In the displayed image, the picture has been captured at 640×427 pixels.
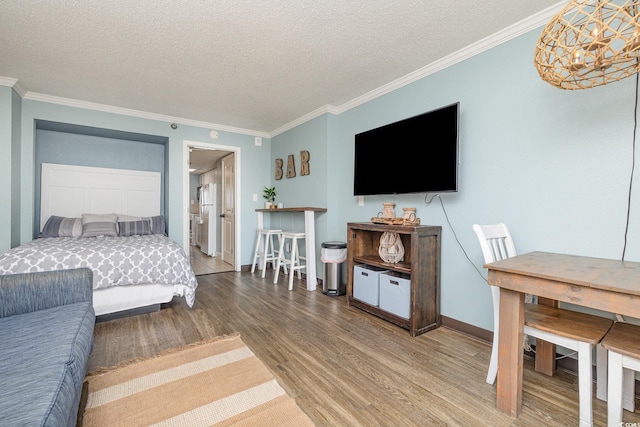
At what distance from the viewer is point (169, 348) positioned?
6.81 feet

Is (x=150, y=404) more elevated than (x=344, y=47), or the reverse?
(x=344, y=47)

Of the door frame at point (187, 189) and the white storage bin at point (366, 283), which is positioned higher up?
the door frame at point (187, 189)

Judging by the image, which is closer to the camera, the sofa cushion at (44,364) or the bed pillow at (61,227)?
the sofa cushion at (44,364)

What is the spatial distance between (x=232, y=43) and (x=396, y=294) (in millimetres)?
2495

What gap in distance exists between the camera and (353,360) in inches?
75.7

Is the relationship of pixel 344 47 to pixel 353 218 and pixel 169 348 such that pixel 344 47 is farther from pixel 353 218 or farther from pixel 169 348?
pixel 169 348

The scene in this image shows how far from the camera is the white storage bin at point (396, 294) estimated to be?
7.76 feet

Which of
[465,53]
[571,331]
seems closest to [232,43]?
[465,53]

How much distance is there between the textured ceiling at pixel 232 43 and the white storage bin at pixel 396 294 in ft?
6.41

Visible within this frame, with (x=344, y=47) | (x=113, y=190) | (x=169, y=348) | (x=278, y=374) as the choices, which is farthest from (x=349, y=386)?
(x=113, y=190)

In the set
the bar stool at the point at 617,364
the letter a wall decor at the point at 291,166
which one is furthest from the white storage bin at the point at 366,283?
the letter a wall decor at the point at 291,166

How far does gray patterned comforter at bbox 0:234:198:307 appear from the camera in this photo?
88.2 inches

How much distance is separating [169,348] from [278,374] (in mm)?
909

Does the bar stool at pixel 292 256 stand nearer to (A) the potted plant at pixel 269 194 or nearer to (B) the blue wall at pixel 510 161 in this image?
(B) the blue wall at pixel 510 161
